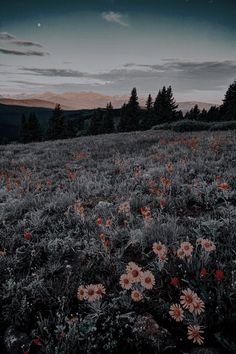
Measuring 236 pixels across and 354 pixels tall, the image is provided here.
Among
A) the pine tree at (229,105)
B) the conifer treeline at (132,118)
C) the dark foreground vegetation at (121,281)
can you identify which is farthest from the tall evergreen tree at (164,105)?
the dark foreground vegetation at (121,281)

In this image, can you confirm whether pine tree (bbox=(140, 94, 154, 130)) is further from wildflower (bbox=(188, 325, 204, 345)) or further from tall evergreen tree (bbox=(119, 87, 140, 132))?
wildflower (bbox=(188, 325, 204, 345))

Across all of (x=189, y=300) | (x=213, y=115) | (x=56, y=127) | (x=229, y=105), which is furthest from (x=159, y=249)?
(x=213, y=115)

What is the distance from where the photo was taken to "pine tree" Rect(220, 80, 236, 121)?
51.1m

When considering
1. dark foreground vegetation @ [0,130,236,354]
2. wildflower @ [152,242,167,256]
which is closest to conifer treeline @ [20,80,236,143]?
dark foreground vegetation @ [0,130,236,354]

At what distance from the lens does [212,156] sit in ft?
25.9

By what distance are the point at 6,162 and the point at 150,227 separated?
30.8 ft

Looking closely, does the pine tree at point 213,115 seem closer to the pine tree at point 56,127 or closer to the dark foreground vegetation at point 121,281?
the pine tree at point 56,127

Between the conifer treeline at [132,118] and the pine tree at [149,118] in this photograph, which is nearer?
the conifer treeline at [132,118]

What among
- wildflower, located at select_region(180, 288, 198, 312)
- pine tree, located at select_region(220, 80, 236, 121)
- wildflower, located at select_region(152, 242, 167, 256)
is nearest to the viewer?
wildflower, located at select_region(180, 288, 198, 312)

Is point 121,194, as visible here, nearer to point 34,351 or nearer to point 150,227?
point 150,227

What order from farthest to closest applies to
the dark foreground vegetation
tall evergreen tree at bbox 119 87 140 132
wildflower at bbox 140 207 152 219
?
tall evergreen tree at bbox 119 87 140 132
wildflower at bbox 140 207 152 219
the dark foreground vegetation

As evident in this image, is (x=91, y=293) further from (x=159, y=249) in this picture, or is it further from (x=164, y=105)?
(x=164, y=105)

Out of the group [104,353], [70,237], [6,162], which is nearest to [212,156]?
[70,237]

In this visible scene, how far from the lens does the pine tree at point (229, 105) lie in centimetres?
5112
